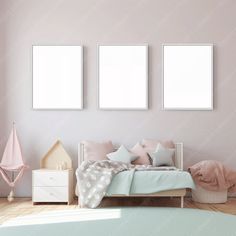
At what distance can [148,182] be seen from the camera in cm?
525

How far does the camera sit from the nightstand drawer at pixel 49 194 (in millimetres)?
5785

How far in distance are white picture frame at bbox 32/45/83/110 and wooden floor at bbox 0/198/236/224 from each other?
1379mm

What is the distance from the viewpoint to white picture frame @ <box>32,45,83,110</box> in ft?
20.9

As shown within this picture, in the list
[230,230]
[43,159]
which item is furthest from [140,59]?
[230,230]

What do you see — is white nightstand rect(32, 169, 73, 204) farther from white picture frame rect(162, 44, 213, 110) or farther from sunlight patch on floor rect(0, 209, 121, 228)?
white picture frame rect(162, 44, 213, 110)

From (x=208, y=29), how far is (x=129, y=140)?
6.26ft

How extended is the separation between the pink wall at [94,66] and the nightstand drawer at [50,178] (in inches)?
23.0

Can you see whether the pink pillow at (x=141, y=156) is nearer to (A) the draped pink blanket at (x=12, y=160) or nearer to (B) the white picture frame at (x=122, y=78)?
(B) the white picture frame at (x=122, y=78)

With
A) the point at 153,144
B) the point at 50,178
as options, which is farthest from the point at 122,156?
the point at 50,178

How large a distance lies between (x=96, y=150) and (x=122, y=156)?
0.38 m

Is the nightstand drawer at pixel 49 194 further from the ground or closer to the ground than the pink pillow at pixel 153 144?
closer to the ground

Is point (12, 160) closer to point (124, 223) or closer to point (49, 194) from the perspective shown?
point (49, 194)

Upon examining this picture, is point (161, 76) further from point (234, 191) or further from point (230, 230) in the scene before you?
point (230, 230)

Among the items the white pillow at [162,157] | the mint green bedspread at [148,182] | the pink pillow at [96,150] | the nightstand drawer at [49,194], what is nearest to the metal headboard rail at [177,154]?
the pink pillow at [96,150]
